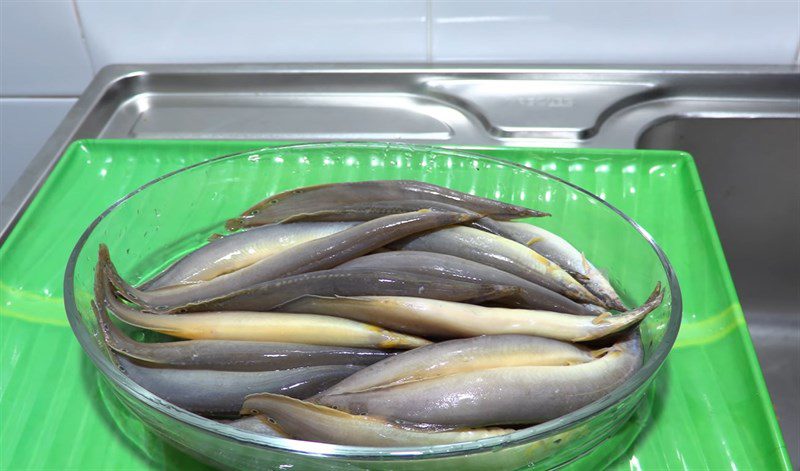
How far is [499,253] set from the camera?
736 millimetres

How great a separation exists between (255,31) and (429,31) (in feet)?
1.02

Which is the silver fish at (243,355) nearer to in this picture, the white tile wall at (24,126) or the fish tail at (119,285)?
the fish tail at (119,285)

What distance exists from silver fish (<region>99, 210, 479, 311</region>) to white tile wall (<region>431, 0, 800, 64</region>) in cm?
60

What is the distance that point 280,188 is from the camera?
960 mm

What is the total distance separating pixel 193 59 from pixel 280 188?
0.50m

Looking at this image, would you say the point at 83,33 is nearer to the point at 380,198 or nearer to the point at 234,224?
the point at 234,224

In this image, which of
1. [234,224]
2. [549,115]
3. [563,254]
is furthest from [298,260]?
[549,115]

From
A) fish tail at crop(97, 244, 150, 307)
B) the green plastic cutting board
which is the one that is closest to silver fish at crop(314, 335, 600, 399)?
the green plastic cutting board

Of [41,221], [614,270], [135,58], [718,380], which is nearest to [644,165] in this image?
[614,270]

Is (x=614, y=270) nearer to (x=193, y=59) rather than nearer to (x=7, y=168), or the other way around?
(x=193, y=59)

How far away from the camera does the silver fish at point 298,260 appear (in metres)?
0.70

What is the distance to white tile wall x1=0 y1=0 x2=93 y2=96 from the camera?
4.17 ft

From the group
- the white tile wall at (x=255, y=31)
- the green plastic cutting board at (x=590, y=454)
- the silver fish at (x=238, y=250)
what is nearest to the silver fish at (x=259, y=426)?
the green plastic cutting board at (x=590, y=454)

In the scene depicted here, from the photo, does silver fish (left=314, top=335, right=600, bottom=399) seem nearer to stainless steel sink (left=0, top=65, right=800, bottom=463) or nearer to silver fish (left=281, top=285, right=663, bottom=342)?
silver fish (left=281, top=285, right=663, bottom=342)
